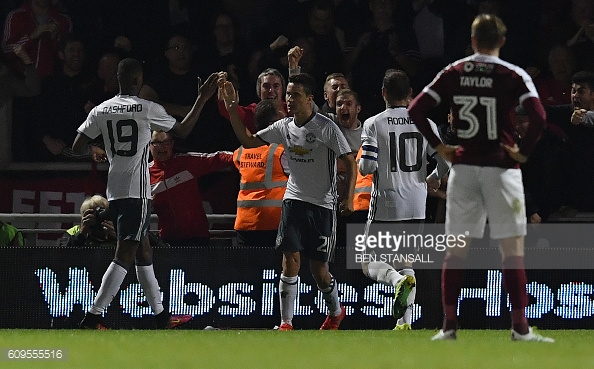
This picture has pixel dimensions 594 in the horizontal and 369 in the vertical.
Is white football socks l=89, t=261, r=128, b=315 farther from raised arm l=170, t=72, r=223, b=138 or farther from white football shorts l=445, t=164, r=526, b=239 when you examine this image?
white football shorts l=445, t=164, r=526, b=239

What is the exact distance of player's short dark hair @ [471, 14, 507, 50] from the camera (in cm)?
855

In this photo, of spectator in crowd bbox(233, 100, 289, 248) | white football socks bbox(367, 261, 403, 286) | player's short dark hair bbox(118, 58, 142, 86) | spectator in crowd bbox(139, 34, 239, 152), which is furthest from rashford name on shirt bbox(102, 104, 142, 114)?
spectator in crowd bbox(139, 34, 239, 152)

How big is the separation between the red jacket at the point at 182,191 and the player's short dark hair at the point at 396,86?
2.25 metres

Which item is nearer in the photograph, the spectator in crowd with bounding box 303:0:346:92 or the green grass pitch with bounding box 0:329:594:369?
the green grass pitch with bounding box 0:329:594:369

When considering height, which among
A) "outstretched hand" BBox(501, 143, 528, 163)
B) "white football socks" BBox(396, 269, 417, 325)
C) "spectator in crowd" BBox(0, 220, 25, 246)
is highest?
"outstretched hand" BBox(501, 143, 528, 163)

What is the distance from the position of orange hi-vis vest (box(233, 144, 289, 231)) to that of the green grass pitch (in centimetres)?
202

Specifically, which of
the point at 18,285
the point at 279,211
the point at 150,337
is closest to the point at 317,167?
the point at 279,211

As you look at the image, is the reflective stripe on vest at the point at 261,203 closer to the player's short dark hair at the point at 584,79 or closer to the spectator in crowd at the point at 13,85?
the player's short dark hair at the point at 584,79

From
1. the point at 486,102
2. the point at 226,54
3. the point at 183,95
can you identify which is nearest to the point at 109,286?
the point at 183,95

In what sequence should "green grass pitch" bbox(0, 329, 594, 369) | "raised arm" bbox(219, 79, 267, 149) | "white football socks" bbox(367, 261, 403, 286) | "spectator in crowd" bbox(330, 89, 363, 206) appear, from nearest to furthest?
"green grass pitch" bbox(0, 329, 594, 369) < "white football socks" bbox(367, 261, 403, 286) < "raised arm" bbox(219, 79, 267, 149) < "spectator in crowd" bbox(330, 89, 363, 206)

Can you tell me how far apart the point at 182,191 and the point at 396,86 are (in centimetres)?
268

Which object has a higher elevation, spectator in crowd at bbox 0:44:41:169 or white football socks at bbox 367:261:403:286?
spectator in crowd at bbox 0:44:41:169

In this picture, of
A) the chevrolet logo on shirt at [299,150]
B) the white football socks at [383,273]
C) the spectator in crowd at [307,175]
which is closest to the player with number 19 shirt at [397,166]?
A: the spectator in crowd at [307,175]

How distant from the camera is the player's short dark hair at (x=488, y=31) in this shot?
8.55 metres
